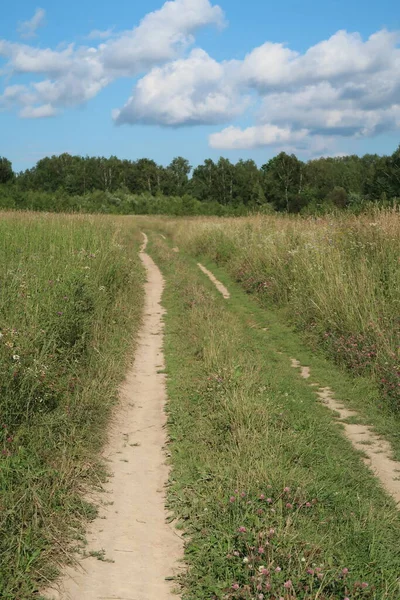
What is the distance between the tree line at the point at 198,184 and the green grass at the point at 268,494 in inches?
1168

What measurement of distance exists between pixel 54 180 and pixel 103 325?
87105 mm

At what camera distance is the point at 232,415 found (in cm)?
590

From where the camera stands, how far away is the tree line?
1702 inches

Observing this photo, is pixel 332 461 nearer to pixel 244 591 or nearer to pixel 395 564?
pixel 395 564

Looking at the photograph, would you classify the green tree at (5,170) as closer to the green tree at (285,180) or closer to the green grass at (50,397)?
the green tree at (285,180)

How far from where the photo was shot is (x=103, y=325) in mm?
9852

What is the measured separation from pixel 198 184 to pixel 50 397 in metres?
82.4

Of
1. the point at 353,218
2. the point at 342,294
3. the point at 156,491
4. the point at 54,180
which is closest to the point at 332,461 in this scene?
the point at 156,491

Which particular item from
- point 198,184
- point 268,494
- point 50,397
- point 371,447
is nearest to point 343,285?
point 371,447

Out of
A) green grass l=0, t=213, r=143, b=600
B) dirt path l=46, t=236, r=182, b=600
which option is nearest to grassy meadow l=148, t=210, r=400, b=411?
dirt path l=46, t=236, r=182, b=600

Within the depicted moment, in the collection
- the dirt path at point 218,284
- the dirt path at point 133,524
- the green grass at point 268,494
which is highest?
the dirt path at point 218,284

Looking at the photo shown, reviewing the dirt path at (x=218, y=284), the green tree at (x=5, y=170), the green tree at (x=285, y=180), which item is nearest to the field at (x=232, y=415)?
the dirt path at (x=218, y=284)

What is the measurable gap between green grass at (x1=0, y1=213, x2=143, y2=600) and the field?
22mm

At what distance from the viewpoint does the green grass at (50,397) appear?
394cm
